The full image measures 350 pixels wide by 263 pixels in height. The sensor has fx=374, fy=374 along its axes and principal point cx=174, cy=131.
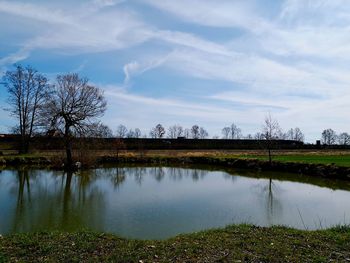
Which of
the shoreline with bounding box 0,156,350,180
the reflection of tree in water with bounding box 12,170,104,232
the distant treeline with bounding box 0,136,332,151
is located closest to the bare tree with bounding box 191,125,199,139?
the distant treeline with bounding box 0,136,332,151

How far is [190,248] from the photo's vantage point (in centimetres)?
695

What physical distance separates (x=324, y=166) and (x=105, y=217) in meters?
20.4

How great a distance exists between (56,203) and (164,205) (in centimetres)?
487

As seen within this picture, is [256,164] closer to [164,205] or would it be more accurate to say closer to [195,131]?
Answer: [164,205]

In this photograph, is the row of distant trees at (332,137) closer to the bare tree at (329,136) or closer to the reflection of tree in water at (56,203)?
the bare tree at (329,136)

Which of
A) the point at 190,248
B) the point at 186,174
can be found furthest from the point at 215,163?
the point at 190,248

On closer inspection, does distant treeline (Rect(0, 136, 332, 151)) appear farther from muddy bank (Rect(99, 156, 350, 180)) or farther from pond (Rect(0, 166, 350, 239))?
pond (Rect(0, 166, 350, 239))

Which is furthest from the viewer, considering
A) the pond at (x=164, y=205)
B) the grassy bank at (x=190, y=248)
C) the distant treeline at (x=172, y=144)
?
the distant treeline at (x=172, y=144)

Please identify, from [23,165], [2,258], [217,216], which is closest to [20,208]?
[217,216]

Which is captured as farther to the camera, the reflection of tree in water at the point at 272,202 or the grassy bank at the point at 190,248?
the reflection of tree in water at the point at 272,202

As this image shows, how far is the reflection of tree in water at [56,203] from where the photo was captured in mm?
11703

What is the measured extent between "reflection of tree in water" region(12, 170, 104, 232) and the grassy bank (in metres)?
3.73

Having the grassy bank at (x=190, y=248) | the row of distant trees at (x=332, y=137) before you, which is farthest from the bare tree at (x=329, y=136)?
the grassy bank at (x=190, y=248)

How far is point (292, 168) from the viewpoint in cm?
3066
